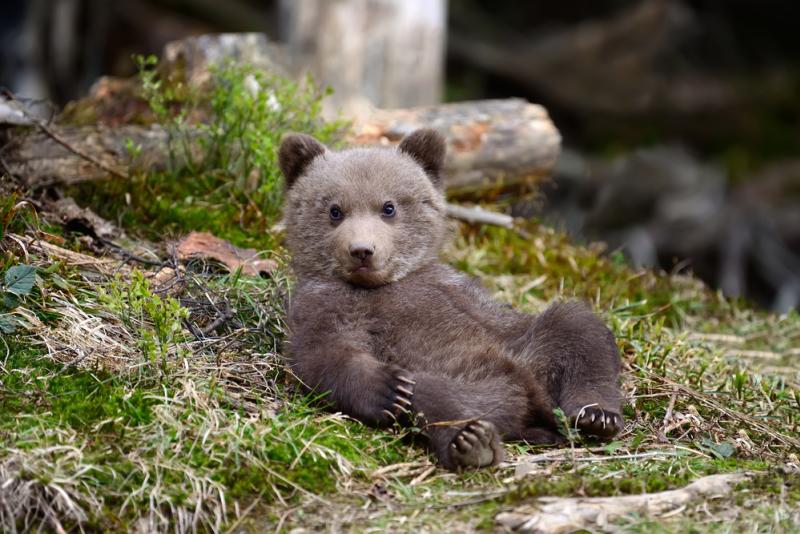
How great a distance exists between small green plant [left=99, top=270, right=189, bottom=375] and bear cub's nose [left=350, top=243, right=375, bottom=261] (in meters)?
0.82

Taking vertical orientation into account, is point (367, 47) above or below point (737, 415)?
above

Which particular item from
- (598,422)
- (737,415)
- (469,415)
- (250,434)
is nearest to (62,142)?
(250,434)

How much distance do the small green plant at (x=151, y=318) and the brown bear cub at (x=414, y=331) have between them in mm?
541

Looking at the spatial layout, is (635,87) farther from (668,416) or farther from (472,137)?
(668,416)

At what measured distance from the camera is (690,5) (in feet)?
49.0

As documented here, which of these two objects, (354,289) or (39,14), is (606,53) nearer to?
(39,14)

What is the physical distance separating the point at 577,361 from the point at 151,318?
2.06 m

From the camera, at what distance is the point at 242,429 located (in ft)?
13.8

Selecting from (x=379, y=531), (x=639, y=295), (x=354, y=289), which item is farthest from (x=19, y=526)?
(x=639, y=295)

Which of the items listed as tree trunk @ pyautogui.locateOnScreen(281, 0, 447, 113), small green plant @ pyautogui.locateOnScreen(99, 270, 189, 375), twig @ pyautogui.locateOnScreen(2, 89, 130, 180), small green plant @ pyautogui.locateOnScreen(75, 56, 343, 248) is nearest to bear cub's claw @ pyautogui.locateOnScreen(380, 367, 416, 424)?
small green plant @ pyautogui.locateOnScreen(99, 270, 189, 375)

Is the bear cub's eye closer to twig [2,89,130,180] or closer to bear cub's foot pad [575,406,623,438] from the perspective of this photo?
bear cub's foot pad [575,406,623,438]

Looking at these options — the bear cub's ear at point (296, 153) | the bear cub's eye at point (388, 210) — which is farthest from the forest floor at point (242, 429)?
the bear cub's eye at point (388, 210)

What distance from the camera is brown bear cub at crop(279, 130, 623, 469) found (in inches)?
176

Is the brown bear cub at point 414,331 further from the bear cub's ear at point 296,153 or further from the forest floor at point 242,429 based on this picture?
the forest floor at point 242,429
